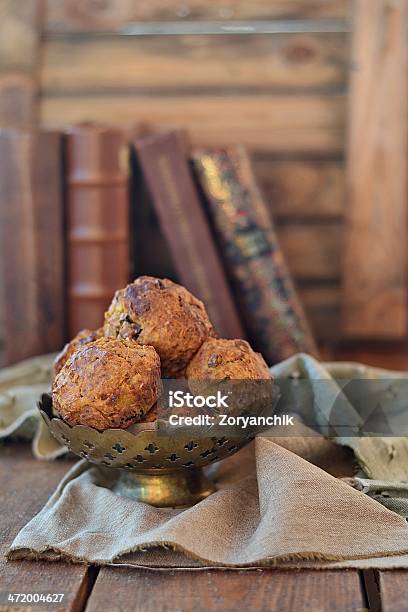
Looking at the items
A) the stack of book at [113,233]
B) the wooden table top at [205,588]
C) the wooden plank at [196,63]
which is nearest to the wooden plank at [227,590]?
the wooden table top at [205,588]

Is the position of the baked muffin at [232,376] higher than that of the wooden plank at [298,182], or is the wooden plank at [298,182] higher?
the wooden plank at [298,182]

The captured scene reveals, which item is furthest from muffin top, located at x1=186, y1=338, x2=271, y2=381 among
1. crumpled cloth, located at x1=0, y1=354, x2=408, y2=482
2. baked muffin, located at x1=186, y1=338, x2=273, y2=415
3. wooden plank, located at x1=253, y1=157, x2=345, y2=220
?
wooden plank, located at x1=253, y1=157, x2=345, y2=220

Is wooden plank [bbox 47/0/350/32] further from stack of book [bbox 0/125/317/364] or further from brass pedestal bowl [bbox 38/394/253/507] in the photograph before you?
brass pedestal bowl [bbox 38/394/253/507]

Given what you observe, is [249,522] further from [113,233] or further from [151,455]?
[113,233]

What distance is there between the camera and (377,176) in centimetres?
229

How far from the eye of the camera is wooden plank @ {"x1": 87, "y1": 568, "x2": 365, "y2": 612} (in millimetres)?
888

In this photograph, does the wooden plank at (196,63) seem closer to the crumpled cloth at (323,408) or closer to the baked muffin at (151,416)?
the crumpled cloth at (323,408)

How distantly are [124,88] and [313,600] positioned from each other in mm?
1690

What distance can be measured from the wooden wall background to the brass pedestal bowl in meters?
1.29

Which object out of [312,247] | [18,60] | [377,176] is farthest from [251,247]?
[18,60]

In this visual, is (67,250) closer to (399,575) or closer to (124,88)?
(124,88)

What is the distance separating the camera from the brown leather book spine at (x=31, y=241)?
6.82 ft

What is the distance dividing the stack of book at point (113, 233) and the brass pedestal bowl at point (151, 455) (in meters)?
0.94

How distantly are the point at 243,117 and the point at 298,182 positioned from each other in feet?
0.72
